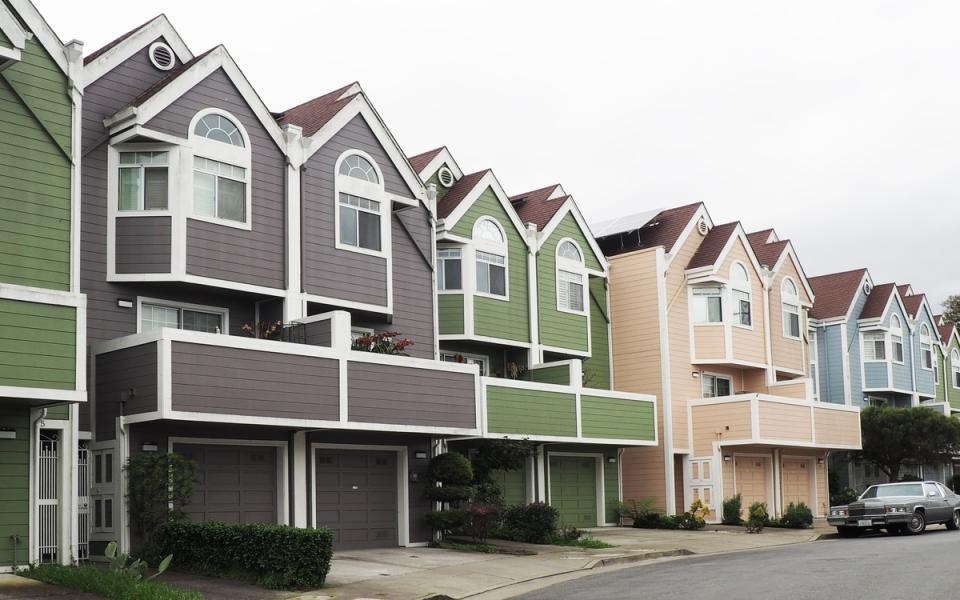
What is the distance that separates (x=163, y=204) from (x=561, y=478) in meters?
15.0

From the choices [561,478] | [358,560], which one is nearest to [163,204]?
[358,560]

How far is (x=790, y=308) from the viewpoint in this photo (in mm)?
40656

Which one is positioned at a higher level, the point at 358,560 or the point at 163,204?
the point at 163,204

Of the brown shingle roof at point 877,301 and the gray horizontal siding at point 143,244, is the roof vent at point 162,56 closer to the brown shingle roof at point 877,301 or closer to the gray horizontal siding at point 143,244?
the gray horizontal siding at point 143,244

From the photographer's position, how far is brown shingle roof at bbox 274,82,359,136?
2558 centimetres

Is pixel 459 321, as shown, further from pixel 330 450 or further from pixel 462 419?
pixel 330 450

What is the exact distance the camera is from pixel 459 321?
29109 millimetres

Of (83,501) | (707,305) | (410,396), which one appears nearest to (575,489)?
(707,305)

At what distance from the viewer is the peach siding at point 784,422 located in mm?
34947

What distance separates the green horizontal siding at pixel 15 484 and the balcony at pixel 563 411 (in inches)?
438

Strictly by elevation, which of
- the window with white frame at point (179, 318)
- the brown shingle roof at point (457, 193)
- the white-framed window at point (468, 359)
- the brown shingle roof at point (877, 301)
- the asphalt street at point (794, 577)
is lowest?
the asphalt street at point (794, 577)

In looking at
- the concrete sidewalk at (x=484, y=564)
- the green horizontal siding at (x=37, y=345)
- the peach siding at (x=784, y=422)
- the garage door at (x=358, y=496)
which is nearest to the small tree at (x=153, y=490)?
the green horizontal siding at (x=37, y=345)

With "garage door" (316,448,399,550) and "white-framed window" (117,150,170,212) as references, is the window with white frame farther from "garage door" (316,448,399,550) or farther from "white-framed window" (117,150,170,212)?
"garage door" (316,448,399,550)

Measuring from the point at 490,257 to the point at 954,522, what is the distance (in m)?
15.4
